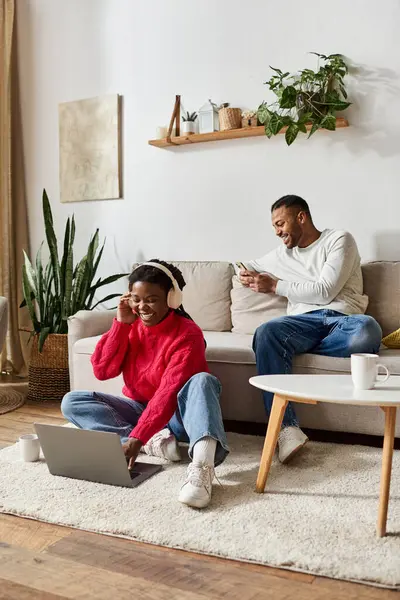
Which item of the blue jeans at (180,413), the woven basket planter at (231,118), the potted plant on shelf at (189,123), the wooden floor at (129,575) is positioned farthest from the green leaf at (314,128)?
the wooden floor at (129,575)

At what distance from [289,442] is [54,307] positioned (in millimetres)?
1848

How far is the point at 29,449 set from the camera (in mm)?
2438

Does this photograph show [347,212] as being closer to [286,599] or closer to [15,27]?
[286,599]

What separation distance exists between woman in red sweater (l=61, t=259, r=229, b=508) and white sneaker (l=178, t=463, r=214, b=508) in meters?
0.03

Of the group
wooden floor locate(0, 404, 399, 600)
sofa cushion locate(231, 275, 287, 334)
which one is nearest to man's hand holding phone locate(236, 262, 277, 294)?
sofa cushion locate(231, 275, 287, 334)

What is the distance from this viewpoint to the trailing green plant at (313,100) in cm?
328

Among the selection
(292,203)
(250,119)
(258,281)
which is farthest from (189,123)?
(258,281)

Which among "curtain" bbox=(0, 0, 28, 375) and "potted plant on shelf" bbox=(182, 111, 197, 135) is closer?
"potted plant on shelf" bbox=(182, 111, 197, 135)

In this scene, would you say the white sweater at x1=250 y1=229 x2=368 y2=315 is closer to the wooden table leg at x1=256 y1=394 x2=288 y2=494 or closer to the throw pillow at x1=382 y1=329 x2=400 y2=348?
the throw pillow at x1=382 y1=329 x2=400 y2=348

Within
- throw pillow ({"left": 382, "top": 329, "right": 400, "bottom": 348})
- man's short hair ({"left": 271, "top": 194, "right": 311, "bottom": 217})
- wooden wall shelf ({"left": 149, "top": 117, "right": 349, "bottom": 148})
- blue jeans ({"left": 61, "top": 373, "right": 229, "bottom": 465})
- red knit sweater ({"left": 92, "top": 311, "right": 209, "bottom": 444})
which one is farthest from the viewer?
wooden wall shelf ({"left": 149, "top": 117, "right": 349, "bottom": 148})

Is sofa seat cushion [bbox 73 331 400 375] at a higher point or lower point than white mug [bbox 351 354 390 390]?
lower

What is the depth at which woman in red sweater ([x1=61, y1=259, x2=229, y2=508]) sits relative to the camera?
2.17 meters

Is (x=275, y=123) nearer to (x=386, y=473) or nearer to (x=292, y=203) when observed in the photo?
(x=292, y=203)

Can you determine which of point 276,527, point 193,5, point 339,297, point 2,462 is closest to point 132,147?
point 193,5
